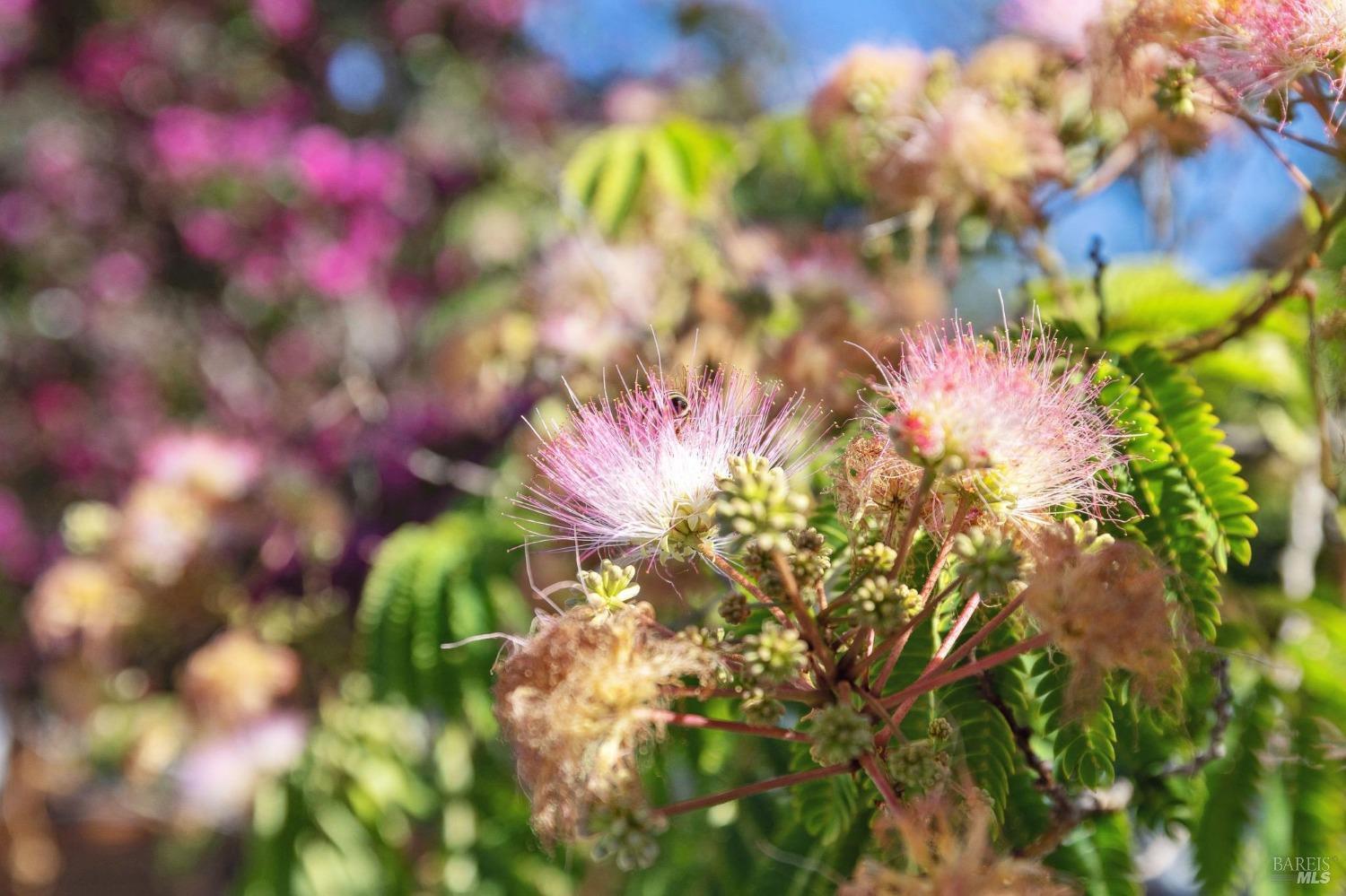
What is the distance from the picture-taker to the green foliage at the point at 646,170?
8.44 ft

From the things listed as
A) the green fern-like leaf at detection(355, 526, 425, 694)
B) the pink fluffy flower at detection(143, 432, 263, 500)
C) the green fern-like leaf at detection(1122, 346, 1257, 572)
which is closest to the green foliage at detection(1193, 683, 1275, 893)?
the green fern-like leaf at detection(1122, 346, 1257, 572)

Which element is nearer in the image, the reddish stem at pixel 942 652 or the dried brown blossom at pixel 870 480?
the reddish stem at pixel 942 652

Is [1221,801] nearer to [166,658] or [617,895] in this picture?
[617,895]

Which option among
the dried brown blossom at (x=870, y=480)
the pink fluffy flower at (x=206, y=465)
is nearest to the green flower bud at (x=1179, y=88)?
the dried brown blossom at (x=870, y=480)

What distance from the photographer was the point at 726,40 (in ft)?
17.7

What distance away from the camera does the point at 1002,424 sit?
3.46ft

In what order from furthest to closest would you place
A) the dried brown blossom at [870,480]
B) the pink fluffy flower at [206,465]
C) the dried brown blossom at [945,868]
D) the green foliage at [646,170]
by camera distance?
the pink fluffy flower at [206,465], the green foliage at [646,170], the dried brown blossom at [870,480], the dried brown blossom at [945,868]

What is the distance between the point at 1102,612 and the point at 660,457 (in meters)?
0.49

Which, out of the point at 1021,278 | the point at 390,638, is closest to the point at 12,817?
the point at 390,638

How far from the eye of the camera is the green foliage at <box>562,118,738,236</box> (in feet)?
8.44

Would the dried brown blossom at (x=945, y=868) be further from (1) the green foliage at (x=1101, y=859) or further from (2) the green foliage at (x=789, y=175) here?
(2) the green foliage at (x=789, y=175)

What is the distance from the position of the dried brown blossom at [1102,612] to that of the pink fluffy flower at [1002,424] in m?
0.12

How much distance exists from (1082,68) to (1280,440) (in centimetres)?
109

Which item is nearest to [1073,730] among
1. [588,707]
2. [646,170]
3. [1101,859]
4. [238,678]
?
[1101,859]
